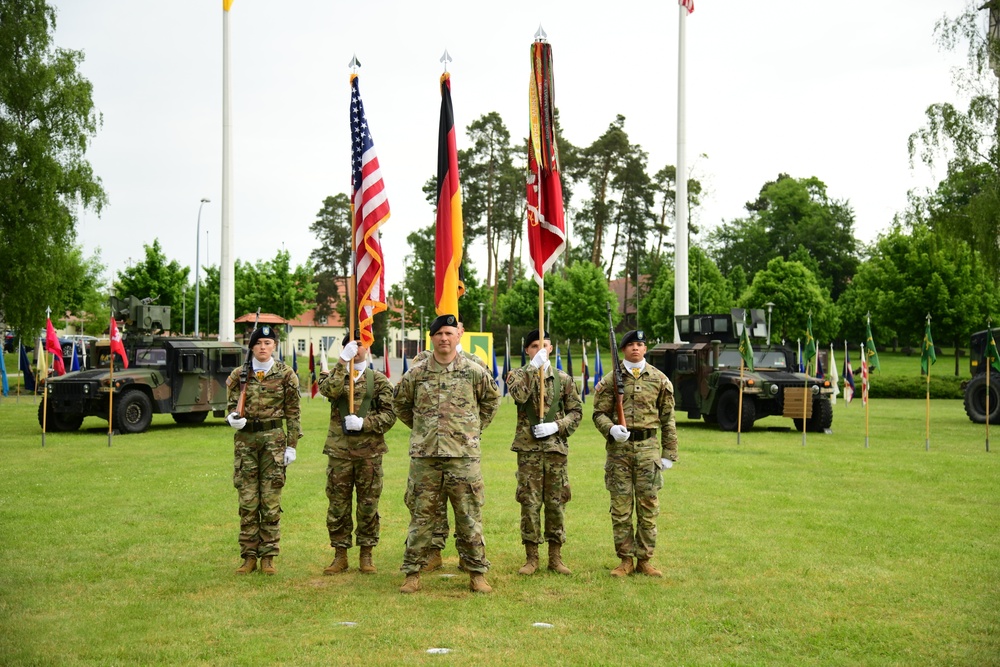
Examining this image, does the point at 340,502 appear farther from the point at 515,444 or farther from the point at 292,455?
the point at 515,444

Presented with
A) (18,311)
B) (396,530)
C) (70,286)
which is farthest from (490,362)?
(396,530)

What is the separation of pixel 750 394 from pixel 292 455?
45.5 ft

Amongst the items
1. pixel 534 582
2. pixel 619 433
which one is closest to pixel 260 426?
pixel 534 582

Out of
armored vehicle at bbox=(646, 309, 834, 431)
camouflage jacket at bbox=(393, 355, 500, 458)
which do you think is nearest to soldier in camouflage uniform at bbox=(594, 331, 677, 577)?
camouflage jacket at bbox=(393, 355, 500, 458)

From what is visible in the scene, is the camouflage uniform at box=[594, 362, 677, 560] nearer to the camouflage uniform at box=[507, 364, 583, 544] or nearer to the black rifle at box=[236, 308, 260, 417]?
the camouflage uniform at box=[507, 364, 583, 544]

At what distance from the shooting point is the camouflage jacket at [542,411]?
7789 millimetres

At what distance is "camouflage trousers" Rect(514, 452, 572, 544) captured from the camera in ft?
25.2

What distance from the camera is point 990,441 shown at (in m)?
18.5

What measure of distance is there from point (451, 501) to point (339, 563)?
1252 mm

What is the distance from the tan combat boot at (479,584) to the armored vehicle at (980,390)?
18.3 meters

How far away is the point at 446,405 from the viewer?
716 cm

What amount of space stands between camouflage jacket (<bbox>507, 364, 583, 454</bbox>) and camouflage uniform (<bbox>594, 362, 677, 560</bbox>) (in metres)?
0.23

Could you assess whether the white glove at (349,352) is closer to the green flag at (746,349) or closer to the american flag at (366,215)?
the american flag at (366,215)

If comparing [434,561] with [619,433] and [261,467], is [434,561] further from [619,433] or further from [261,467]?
[619,433]
